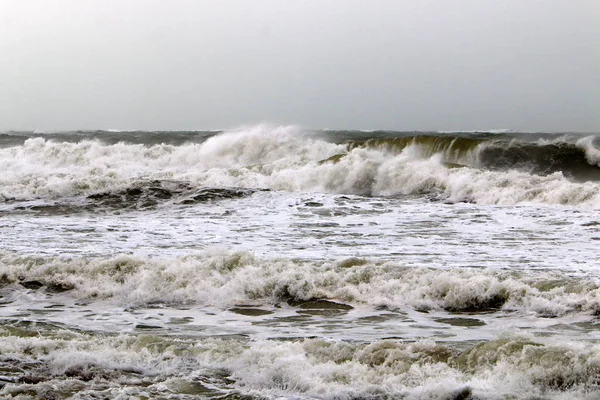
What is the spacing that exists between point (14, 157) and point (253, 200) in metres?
16.7

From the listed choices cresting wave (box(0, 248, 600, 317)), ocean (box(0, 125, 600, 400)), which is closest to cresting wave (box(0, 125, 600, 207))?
ocean (box(0, 125, 600, 400))

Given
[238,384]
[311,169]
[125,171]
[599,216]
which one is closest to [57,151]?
[125,171]

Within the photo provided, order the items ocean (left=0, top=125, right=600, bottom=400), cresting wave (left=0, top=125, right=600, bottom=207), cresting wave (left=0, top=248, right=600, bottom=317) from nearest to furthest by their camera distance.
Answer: ocean (left=0, top=125, right=600, bottom=400), cresting wave (left=0, top=248, right=600, bottom=317), cresting wave (left=0, top=125, right=600, bottom=207)

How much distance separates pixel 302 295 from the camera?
A: 8539mm

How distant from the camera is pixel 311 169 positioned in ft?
78.0

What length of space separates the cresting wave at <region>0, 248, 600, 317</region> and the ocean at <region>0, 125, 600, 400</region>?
2cm

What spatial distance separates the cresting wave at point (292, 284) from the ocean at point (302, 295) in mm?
24

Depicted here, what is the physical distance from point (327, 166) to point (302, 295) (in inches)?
600

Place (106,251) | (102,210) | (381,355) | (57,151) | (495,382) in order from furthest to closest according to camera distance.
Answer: (57,151)
(102,210)
(106,251)
(381,355)
(495,382)

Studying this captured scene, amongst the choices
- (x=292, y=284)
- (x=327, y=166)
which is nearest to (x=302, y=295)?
(x=292, y=284)

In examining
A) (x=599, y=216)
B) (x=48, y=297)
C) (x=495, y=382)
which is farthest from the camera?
(x=599, y=216)

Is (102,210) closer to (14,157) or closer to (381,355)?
(381,355)

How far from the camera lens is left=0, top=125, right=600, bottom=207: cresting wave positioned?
19750mm

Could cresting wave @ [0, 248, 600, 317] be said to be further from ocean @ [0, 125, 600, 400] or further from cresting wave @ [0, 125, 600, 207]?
cresting wave @ [0, 125, 600, 207]
